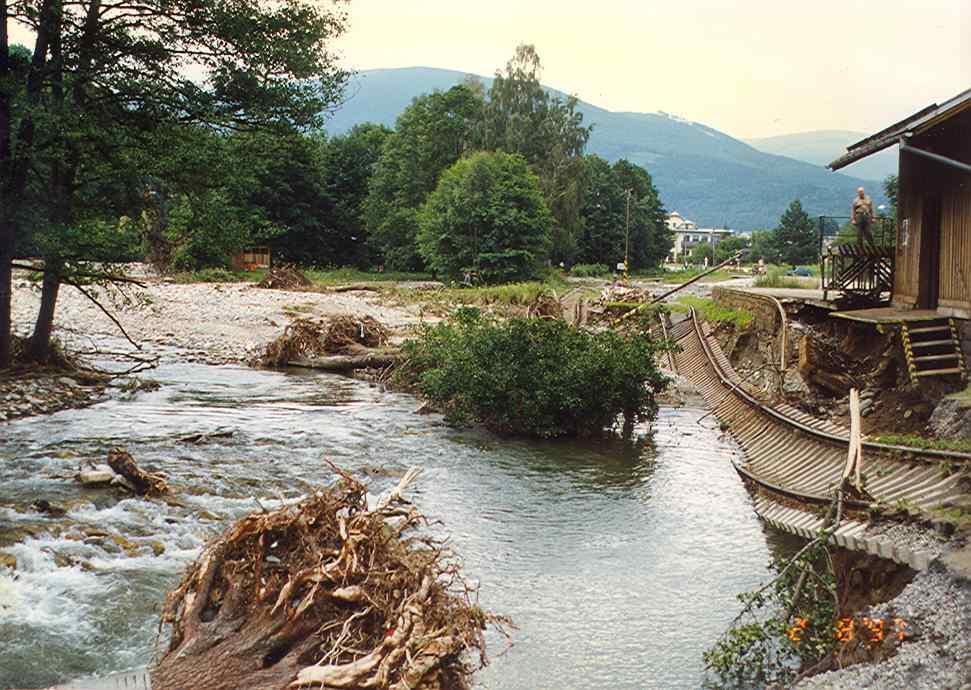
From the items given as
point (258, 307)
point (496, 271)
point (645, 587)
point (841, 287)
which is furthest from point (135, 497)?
point (496, 271)

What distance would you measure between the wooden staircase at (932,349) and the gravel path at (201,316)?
65.0ft

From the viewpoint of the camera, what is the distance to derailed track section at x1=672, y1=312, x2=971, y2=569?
12.0m

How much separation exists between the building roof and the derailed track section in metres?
5.94

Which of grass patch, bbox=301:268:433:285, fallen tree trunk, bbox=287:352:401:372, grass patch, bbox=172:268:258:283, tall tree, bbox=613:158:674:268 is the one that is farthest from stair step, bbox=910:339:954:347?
tall tree, bbox=613:158:674:268

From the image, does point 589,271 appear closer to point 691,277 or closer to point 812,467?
point 691,277

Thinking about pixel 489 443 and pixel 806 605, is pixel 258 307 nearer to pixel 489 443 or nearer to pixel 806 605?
pixel 489 443

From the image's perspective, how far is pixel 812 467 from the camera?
1658cm

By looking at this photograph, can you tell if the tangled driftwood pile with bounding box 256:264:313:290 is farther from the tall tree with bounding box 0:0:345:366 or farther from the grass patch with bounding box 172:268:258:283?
the tall tree with bounding box 0:0:345:366

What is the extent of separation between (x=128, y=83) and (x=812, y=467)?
16989mm

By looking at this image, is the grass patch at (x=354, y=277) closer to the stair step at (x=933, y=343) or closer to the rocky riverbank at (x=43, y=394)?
the rocky riverbank at (x=43, y=394)

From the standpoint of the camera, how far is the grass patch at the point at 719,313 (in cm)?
3466

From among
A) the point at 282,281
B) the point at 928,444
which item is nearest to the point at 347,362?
the point at 928,444

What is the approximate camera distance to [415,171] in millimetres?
84625

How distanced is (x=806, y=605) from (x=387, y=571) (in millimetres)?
4353
